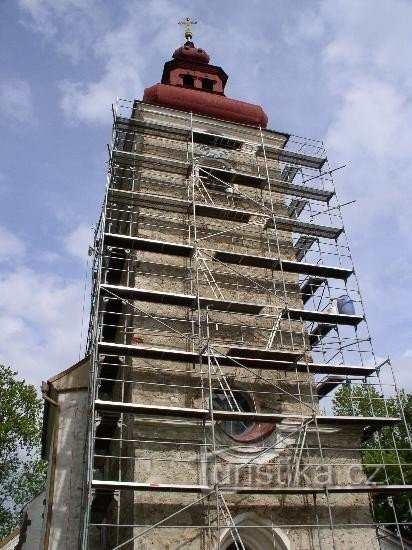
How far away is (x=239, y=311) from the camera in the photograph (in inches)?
496

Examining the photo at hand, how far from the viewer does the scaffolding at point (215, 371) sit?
1002 centimetres

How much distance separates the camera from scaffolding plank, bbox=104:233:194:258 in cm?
1248

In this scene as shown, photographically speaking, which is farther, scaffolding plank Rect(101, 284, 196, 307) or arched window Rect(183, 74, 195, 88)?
arched window Rect(183, 74, 195, 88)

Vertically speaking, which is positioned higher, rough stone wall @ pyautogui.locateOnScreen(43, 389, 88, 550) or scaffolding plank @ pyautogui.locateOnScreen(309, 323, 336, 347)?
scaffolding plank @ pyautogui.locateOnScreen(309, 323, 336, 347)

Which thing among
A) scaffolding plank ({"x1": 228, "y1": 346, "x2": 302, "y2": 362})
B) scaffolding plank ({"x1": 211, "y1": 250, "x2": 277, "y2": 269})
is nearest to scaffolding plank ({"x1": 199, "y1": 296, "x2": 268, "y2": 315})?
scaffolding plank ({"x1": 228, "y1": 346, "x2": 302, "y2": 362})

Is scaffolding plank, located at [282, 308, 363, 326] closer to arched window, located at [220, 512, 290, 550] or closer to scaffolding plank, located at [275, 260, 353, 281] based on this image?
scaffolding plank, located at [275, 260, 353, 281]

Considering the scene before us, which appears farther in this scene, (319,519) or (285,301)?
(285,301)

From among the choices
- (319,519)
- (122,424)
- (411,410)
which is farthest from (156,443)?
(411,410)

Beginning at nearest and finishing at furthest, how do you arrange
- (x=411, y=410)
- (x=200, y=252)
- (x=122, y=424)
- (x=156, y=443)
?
(x=156, y=443) → (x=122, y=424) → (x=200, y=252) → (x=411, y=410)

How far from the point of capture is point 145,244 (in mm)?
12617

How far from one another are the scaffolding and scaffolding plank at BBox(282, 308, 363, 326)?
0.05 metres

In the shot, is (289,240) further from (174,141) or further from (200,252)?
(174,141)

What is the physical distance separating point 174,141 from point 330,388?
8361 mm

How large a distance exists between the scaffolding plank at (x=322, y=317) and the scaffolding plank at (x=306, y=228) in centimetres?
296
